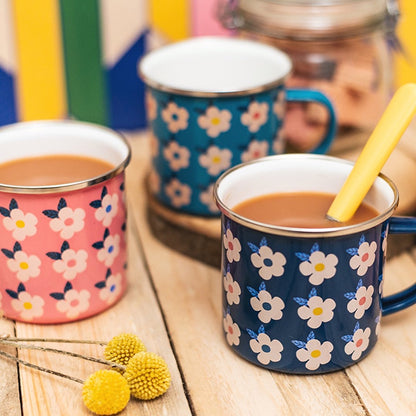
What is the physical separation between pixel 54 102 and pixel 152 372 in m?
0.59

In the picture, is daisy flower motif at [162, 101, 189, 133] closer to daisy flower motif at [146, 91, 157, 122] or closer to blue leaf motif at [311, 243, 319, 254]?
daisy flower motif at [146, 91, 157, 122]

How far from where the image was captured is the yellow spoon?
2.25 feet

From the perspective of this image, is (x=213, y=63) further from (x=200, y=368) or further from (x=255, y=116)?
(x=200, y=368)

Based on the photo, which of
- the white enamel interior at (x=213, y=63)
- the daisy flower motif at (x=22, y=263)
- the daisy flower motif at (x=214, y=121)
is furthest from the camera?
the white enamel interior at (x=213, y=63)

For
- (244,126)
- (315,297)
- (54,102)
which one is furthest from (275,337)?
(54,102)

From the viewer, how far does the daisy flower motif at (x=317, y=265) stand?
630 millimetres

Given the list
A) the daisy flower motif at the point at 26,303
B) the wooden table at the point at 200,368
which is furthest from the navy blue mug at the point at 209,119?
the daisy flower motif at the point at 26,303

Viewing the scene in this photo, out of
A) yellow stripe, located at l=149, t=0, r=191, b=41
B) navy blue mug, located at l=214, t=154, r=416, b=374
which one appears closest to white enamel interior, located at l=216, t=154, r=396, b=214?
navy blue mug, located at l=214, t=154, r=416, b=374

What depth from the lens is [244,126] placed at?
85 centimetres

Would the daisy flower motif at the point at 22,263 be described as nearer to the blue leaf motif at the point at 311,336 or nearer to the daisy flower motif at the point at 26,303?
the daisy flower motif at the point at 26,303

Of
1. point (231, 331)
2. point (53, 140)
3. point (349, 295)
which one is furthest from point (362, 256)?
point (53, 140)

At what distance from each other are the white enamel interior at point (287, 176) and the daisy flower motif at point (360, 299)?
89mm

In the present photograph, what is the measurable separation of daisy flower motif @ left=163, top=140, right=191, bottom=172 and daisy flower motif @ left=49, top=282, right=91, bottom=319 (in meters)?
0.19

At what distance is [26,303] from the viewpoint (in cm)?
75
